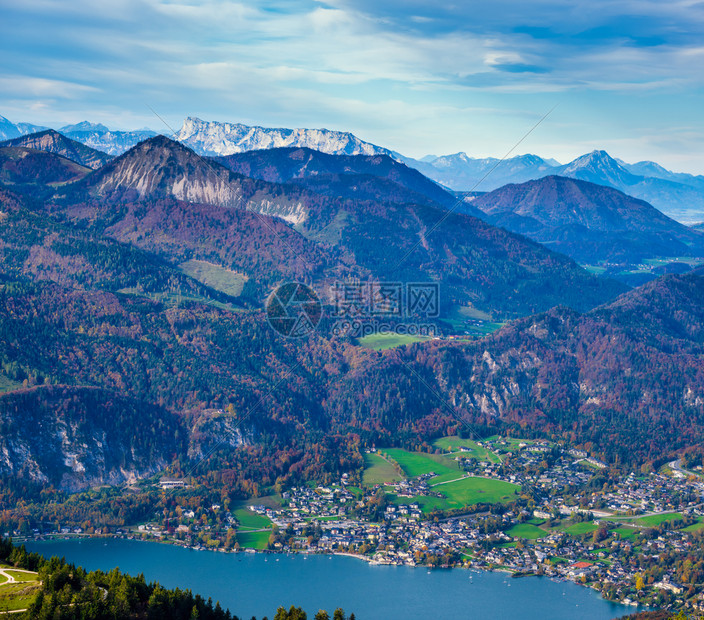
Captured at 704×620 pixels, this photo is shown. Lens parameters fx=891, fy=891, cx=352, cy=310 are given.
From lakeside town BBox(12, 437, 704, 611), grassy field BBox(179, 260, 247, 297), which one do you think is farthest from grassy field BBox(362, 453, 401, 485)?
grassy field BBox(179, 260, 247, 297)

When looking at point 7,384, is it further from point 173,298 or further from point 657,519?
point 657,519

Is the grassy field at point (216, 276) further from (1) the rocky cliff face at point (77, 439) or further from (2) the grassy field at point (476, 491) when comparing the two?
(2) the grassy field at point (476, 491)

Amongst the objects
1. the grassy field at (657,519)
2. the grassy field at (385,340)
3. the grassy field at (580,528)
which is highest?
the grassy field at (385,340)

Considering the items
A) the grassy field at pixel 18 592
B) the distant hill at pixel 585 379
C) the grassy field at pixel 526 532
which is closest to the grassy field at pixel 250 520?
the grassy field at pixel 526 532

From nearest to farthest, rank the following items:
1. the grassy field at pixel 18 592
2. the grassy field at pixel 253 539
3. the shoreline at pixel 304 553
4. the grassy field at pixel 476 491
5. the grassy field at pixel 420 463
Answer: the grassy field at pixel 18 592 < the shoreline at pixel 304 553 < the grassy field at pixel 253 539 < the grassy field at pixel 476 491 < the grassy field at pixel 420 463

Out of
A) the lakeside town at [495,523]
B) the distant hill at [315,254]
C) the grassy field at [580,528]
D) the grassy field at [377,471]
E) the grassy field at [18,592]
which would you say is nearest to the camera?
the grassy field at [18,592]

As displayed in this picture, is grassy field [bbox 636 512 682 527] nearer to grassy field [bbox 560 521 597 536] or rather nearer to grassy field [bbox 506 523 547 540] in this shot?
grassy field [bbox 560 521 597 536]

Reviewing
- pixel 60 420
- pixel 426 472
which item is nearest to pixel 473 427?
pixel 426 472
